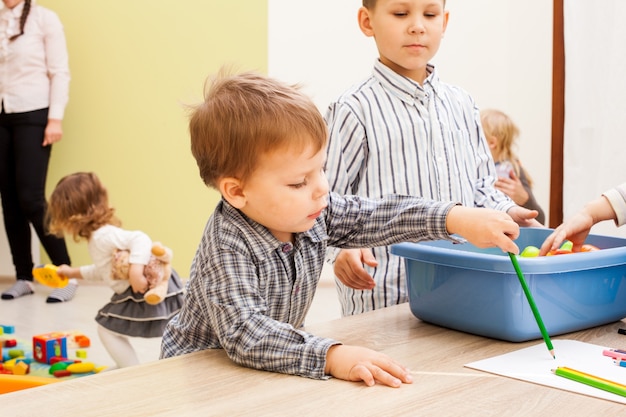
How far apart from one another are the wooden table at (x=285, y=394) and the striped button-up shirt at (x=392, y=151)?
0.50m

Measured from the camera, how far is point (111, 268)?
2.53 meters

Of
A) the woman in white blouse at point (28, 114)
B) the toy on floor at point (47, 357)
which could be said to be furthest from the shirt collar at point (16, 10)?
the toy on floor at point (47, 357)

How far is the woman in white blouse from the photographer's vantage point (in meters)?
3.66

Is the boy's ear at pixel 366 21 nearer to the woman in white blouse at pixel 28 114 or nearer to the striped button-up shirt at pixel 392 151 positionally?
the striped button-up shirt at pixel 392 151

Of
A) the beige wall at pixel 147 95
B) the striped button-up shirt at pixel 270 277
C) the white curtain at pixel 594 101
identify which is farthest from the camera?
the beige wall at pixel 147 95

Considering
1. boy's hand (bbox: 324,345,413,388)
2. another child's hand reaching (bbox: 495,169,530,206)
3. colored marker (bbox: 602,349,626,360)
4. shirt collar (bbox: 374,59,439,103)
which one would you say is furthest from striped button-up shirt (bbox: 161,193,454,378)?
another child's hand reaching (bbox: 495,169,530,206)

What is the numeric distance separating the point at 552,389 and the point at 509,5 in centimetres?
297

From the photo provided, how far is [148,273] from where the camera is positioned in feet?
8.15

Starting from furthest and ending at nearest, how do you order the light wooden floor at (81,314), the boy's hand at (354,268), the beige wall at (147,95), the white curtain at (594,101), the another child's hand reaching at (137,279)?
the beige wall at (147,95)
the light wooden floor at (81,314)
the another child's hand reaching at (137,279)
the white curtain at (594,101)
the boy's hand at (354,268)

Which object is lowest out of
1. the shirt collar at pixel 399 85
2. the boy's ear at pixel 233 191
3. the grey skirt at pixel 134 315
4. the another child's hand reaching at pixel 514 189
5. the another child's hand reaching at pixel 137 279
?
the grey skirt at pixel 134 315

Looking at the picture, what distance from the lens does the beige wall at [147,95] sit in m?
3.80

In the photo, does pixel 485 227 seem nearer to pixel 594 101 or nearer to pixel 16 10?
pixel 594 101

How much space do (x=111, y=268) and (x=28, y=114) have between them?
58.0 inches

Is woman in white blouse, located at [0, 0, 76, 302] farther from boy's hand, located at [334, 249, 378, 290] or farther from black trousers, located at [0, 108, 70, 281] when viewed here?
boy's hand, located at [334, 249, 378, 290]
